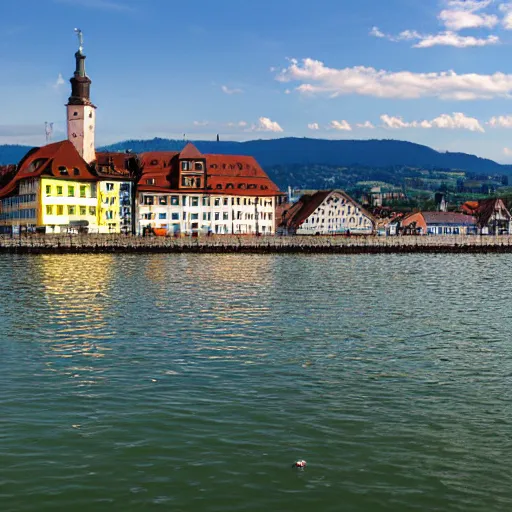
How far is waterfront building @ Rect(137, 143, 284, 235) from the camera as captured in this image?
13975 centimetres

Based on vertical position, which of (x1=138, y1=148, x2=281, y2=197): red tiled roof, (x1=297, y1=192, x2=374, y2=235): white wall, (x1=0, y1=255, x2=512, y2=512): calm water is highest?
(x1=138, y1=148, x2=281, y2=197): red tiled roof

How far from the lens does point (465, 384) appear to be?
21.5 m

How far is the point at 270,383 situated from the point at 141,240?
96.7 m

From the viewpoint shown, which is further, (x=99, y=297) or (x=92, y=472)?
(x=99, y=297)

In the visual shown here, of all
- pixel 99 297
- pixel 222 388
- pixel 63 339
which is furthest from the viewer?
pixel 99 297

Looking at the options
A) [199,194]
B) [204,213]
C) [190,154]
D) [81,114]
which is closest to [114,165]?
[81,114]

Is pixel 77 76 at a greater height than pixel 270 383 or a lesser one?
greater

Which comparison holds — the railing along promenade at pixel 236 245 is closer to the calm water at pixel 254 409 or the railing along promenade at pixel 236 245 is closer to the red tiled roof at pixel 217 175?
the red tiled roof at pixel 217 175

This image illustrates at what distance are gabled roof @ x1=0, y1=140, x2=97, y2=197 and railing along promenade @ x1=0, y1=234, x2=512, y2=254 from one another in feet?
50.3

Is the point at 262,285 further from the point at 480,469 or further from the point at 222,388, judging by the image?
the point at 480,469

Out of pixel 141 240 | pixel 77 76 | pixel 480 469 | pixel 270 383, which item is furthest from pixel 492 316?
pixel 77 76

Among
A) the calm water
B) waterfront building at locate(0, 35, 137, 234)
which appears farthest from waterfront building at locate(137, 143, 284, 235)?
the calm water

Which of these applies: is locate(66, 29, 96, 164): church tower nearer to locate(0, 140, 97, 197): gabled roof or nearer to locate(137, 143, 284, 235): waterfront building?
locate(0, 140, 97, 197): gabled roof

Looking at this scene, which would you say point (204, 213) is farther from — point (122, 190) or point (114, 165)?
point (114, 165)
